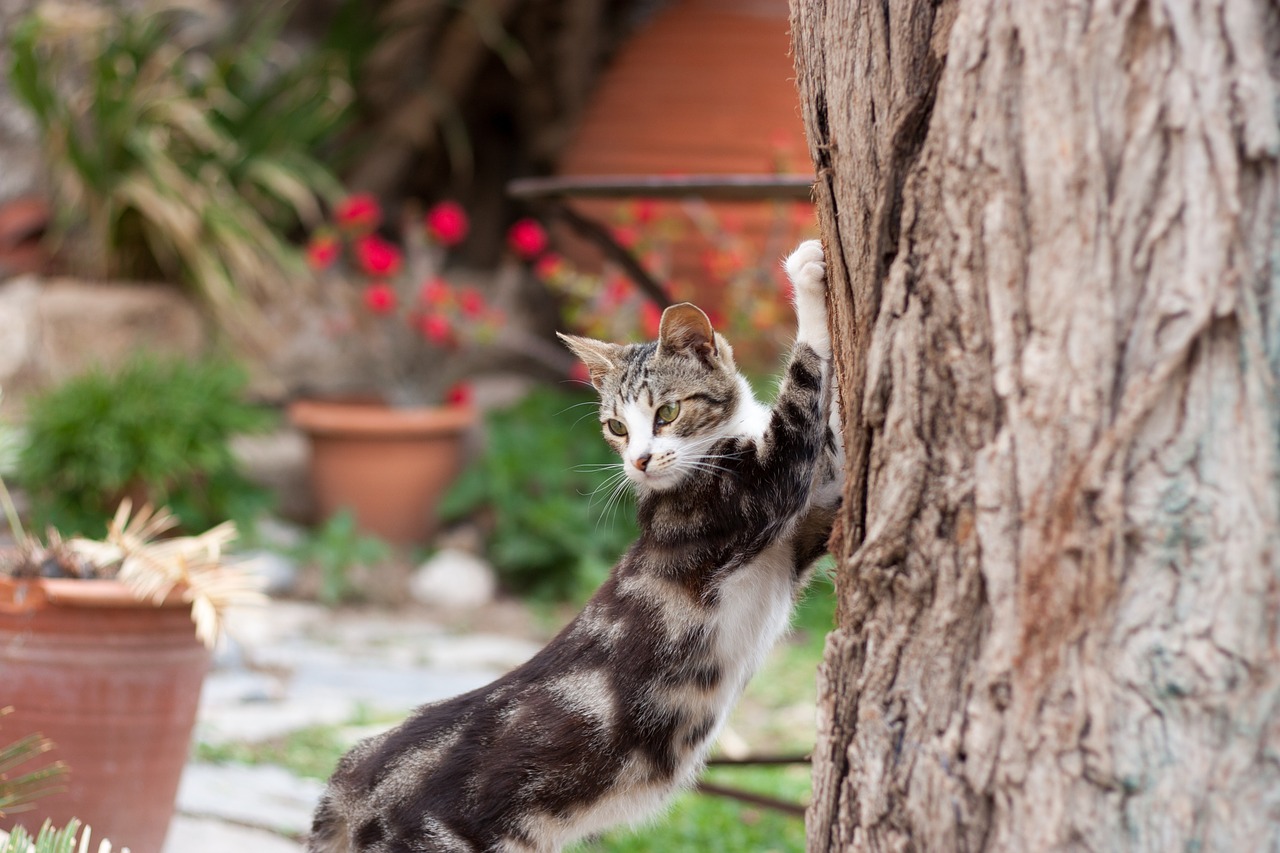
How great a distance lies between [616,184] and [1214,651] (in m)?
1.98

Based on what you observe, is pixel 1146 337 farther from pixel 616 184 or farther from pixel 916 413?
pixel 616 184

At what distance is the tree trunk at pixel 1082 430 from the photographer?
1.31 meters

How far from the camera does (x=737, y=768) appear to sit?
430cm

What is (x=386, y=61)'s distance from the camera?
7441 millimetres

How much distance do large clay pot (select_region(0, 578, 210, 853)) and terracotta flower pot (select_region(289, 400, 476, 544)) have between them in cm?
367

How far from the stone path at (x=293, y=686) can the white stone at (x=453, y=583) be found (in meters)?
0.24

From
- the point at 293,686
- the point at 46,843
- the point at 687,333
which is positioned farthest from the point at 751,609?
the point at 293,686

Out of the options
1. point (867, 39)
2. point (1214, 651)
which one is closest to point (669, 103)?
point (867, 39)

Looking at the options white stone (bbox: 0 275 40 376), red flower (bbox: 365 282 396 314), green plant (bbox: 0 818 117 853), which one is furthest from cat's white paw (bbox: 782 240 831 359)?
white stone (bbox: 0 275 40 376)

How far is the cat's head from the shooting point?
7.84 feet

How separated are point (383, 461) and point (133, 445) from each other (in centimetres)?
130

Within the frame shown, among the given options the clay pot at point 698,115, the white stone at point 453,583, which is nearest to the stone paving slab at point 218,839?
the white stone at point 453,583

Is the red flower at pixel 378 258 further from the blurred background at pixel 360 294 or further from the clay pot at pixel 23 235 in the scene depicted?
the clay pot at pixel 23 235

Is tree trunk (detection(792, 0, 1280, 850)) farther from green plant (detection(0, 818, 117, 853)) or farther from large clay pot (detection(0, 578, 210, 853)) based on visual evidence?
large clay pot (detection(0, 578, 210, 853))
